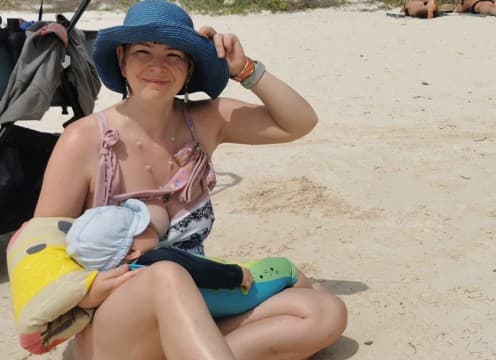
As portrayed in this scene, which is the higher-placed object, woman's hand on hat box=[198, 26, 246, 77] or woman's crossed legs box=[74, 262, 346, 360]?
woman's hand on hat box=[198, 26, 246, 77]

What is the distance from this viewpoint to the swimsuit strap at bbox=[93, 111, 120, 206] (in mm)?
2521

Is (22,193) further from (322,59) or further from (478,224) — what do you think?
(322,59)

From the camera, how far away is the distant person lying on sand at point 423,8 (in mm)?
11695

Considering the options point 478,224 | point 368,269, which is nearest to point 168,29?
point 368,269

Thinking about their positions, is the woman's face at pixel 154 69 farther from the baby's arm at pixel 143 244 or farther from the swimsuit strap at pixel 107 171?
the baby's arm at pixel 143 244

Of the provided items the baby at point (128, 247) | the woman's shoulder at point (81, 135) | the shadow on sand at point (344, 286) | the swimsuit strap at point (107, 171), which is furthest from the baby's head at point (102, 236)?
the shadow on sand at point (344, 286)

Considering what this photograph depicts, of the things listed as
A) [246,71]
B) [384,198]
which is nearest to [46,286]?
[246,71]

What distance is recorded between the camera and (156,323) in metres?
2.25

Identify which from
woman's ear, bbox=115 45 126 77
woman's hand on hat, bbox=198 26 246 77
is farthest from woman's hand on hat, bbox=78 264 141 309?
woman's hand on hat, bbox=198 26 246 77

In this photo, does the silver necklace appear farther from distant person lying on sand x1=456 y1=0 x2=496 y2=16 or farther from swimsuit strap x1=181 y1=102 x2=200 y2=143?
distant person lying on sand x1=456 y1=0 x2=496 y2=16

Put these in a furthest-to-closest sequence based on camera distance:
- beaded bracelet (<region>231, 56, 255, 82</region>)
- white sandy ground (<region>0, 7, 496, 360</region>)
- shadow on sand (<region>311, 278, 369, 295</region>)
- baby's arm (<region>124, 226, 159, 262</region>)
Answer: shadow on sand (<region>311, 278, 369, 295</region>) → white sandy ground (<region>0, 7, 496, 360</region>) → beaded bracelet (<region>231, 56, 255, 82</region>) → baby's arm (<region>124, 226, 159, 262</region>)

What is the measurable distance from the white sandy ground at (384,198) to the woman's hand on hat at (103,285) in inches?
30.7

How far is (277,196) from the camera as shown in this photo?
4.72 meters

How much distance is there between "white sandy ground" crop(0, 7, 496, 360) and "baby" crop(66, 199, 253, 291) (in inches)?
23.5
